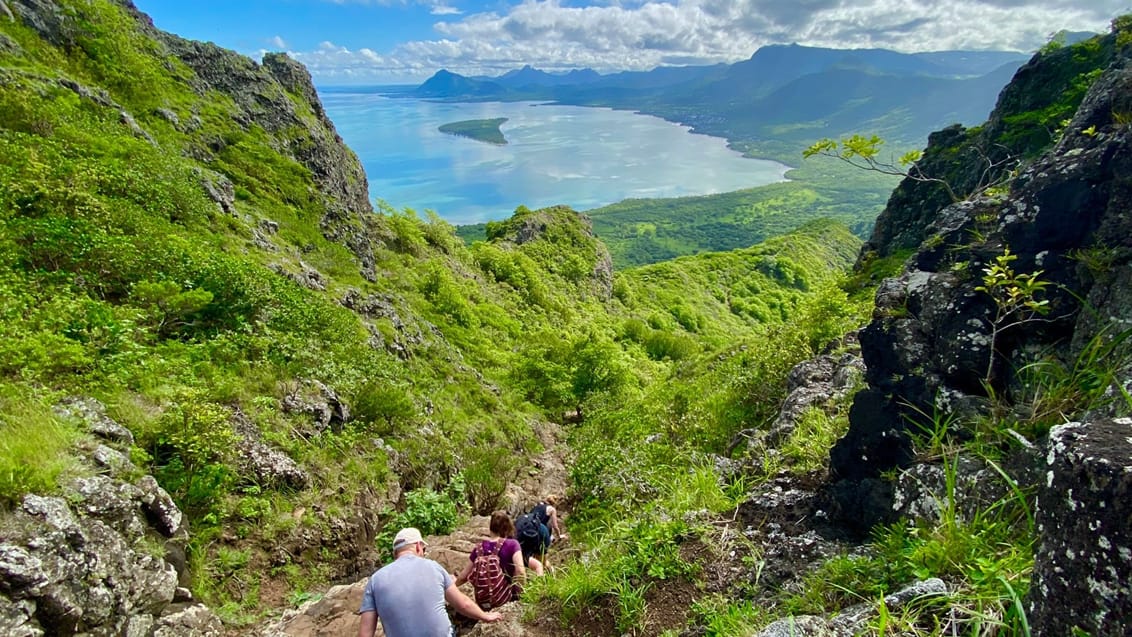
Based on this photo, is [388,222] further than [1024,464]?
Yes

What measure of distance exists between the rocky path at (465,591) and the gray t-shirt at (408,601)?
0.48 m

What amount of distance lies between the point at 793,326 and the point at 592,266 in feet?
112

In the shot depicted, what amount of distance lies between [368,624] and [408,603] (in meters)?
0.43

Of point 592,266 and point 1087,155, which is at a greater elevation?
point 1087,155

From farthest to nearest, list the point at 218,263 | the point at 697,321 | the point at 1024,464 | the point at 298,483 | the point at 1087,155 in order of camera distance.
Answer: the point at 697,321 < the point at 218,263 < the point at 298,483 < the point at 1087,155 < the point at 1024,464

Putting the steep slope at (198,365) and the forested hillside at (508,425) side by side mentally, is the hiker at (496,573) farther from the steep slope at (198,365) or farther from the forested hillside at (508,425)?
the steep slope at (198,365)

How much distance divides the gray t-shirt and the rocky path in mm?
479

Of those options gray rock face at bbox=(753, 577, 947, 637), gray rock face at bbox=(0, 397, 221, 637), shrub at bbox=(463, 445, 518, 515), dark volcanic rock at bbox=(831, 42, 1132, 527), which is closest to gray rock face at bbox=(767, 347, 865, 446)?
dark volcanic rock at bbox=(831, 42, 1132, 527)

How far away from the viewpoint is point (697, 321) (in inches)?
2066

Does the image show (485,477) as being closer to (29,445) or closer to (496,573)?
(496,573)

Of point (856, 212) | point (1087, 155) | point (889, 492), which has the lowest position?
point (856, 212)

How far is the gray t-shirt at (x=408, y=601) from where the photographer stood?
4.77 meters

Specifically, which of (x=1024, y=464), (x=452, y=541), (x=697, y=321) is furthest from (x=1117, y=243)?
(x=697, y=321)

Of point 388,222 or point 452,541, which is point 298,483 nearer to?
point 452,541
